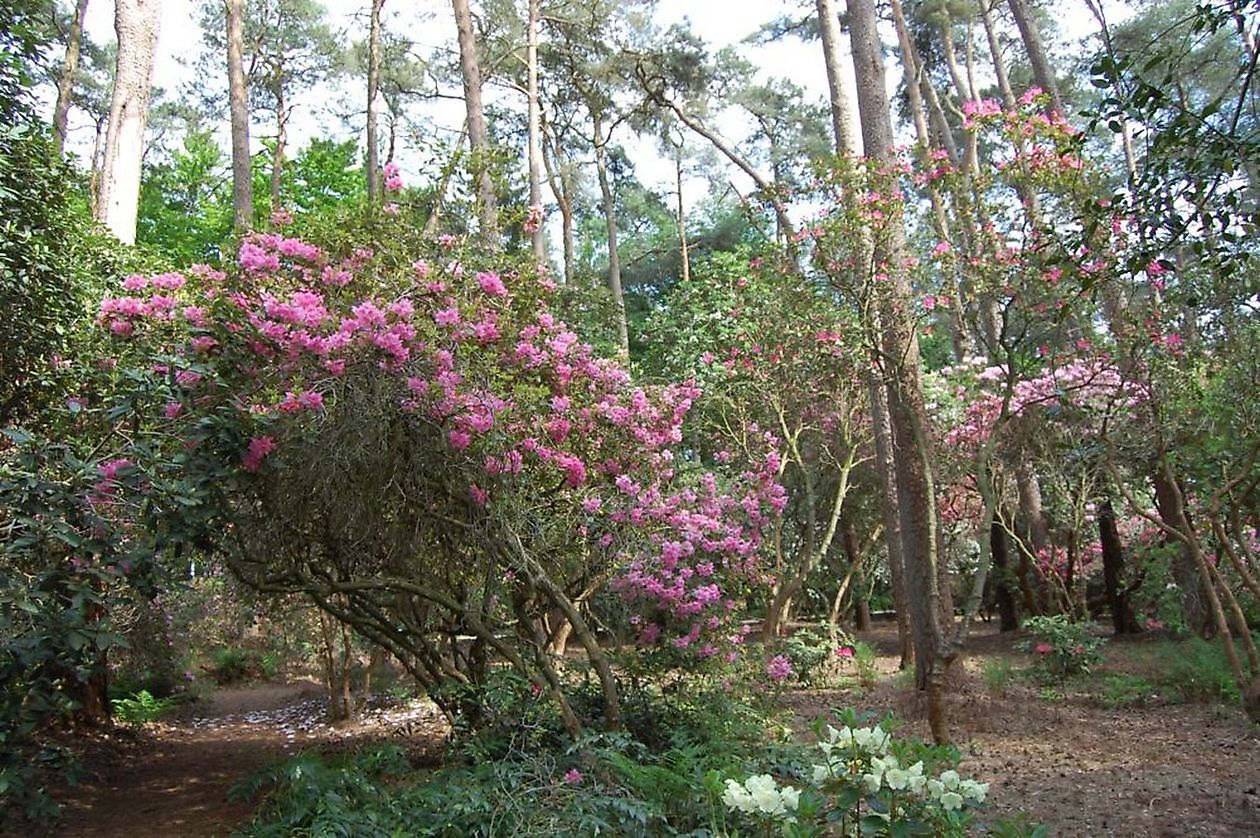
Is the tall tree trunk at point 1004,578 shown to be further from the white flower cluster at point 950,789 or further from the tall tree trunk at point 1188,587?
the white flower cluster at point 950,789

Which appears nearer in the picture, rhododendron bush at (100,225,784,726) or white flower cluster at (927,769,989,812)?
white flower cluster at (927,769,989,812)

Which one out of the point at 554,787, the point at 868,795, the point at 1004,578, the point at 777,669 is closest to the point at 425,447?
the point at 554,787

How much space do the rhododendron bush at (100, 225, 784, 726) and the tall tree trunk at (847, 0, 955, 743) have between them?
1.25m

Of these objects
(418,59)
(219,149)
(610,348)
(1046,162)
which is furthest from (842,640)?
(219,149)

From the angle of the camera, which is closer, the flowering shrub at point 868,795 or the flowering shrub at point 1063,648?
the flowering shrub at point 868,795

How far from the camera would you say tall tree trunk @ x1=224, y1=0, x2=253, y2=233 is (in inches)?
456

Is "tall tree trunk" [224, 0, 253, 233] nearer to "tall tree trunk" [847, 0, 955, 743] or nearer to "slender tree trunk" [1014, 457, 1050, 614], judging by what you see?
"tall tree trunk" [847, 0, 955, 743]

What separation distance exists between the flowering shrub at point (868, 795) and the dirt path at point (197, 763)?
335cm

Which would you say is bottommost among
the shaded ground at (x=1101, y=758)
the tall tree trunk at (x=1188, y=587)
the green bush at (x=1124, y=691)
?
the shaded ground at (x=1101, y=758)

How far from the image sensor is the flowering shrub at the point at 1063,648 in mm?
7375

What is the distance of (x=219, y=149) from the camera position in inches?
856

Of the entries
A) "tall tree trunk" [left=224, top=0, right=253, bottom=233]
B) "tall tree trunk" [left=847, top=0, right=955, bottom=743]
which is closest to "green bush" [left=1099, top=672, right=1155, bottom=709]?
"tall tree trunk" [left=847, top=0, right=955, bottom=743]

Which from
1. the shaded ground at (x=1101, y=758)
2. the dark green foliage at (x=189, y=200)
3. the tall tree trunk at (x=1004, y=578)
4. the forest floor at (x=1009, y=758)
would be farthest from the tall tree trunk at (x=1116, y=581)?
the dark green foliage at (x=189, y=200)

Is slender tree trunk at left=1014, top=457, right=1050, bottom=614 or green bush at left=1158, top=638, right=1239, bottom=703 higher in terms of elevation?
slender tree trunk at left=1014, top=457, right=1050, bottom=614
